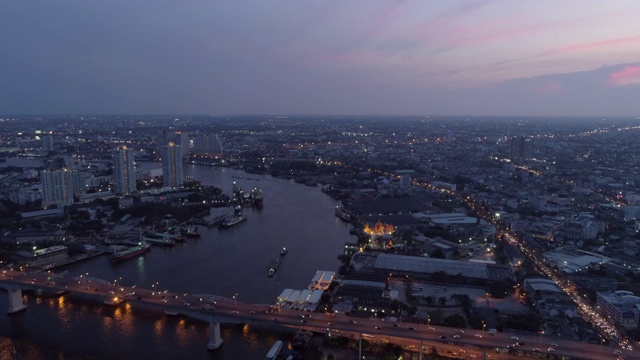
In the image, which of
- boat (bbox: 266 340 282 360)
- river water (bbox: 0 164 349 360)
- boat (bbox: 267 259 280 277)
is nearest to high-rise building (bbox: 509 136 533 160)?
river water (bbox: 0 164 349 360)

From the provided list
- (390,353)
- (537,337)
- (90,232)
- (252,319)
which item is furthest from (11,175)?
(537,337)

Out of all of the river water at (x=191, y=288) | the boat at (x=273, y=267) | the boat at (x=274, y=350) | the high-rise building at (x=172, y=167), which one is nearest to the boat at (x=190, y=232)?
the river water at (x=191, y=288)

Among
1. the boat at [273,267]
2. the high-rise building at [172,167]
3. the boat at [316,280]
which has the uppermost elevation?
the high-rise building at [172,167]

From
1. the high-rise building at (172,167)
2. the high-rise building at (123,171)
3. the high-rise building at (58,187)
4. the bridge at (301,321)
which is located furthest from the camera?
the high-rise building at (172,167)

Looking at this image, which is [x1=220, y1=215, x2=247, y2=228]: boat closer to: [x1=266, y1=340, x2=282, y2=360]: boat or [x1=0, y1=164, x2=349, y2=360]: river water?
[x1=0, y1=164, x2=349, y2=360]: river water

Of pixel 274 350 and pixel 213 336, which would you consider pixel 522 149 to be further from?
pixel 213 336

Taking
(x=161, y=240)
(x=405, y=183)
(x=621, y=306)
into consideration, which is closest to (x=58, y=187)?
(x=161, y=240)

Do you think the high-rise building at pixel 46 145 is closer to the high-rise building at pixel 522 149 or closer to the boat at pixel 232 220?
the boat at pixel 232 220
